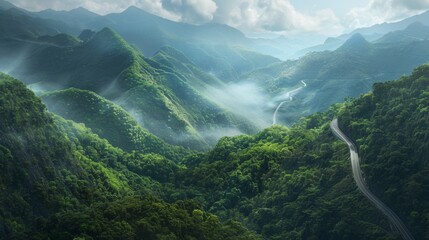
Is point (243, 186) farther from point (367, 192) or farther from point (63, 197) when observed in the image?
point (63, 197)

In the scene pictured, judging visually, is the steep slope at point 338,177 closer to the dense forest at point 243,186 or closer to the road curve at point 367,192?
the dense forest at point 243,186

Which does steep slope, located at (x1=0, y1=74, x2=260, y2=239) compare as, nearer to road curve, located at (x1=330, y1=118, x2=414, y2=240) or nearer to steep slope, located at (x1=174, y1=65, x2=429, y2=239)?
steep slope, located at (x1=174, y1=65, x2=429, y2=239)

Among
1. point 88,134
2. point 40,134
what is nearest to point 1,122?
point 40,134

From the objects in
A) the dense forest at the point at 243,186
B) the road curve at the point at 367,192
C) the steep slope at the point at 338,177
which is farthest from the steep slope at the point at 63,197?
the road curve at the point at 367,192

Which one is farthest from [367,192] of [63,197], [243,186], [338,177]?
[63,197]

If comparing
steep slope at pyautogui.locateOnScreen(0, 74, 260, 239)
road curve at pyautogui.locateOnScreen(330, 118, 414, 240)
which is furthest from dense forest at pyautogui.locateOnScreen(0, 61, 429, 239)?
road curve at pyautogui.locateOnScreen(330, 118, 414, 240)

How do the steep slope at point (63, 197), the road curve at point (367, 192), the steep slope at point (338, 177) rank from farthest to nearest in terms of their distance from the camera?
the steep slope at point (338, 177)
the road curve at point (367, 192)
the steep slope at point (63, 197)

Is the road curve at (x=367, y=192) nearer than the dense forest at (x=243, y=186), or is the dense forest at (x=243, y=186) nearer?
the dense forest at (x=243, y=186)

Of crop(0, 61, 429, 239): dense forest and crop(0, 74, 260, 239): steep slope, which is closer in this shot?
crop(0, 74, 260, 239): steep slope
